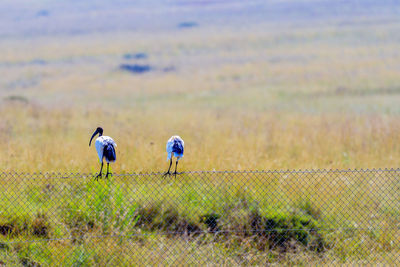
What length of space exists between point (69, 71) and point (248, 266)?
47.6 m

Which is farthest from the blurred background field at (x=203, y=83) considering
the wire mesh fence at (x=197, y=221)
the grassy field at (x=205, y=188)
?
the wire mesh fence at (x=197, y=221)

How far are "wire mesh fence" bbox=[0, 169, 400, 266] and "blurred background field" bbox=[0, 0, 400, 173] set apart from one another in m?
0.95

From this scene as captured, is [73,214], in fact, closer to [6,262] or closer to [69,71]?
[6,262]

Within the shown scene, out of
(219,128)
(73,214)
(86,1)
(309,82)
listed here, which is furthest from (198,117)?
(86,1)

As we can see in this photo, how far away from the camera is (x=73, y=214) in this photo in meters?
7.41

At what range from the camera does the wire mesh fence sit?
272 inches

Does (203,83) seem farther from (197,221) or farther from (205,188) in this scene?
(197,221)

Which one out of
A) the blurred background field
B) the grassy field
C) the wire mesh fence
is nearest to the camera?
the wire mesh fence

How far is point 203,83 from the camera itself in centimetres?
3941

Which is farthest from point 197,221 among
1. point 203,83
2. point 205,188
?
point 203,83

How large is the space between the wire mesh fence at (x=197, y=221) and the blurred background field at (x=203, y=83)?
954mm

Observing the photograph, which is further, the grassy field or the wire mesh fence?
the grassy field

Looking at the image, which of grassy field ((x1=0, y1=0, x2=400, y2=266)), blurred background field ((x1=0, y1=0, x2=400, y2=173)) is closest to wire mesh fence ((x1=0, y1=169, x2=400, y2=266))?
grassy field ((x1=0, y1=0, x2=400, y2=266))

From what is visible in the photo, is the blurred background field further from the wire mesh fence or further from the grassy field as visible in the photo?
the wire mesh fence
